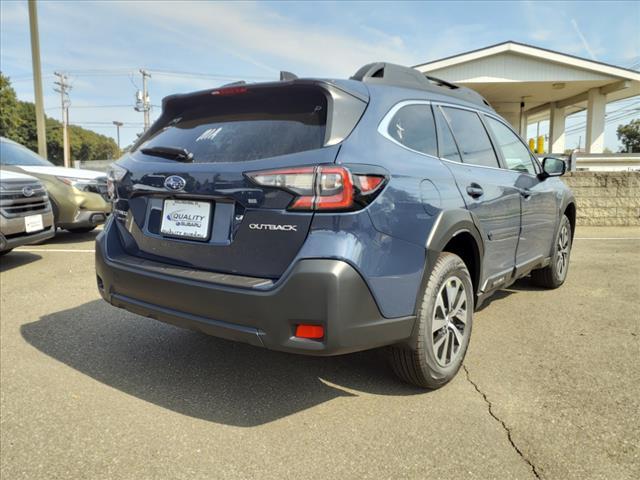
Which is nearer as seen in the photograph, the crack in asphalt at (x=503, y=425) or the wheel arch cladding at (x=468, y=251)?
the crack in asphalt at (x=503, y=425)

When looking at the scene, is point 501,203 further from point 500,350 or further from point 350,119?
point 350,119

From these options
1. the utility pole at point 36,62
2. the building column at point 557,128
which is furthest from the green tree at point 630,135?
the utility pole at point 36,62

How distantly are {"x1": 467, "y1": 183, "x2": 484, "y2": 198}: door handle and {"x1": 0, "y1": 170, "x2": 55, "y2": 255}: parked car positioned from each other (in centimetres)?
497

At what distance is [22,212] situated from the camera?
5.70 m

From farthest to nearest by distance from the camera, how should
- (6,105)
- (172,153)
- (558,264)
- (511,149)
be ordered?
(6,105), (558,264), (511,149), (172,153)

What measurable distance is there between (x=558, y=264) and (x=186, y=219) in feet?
13.1

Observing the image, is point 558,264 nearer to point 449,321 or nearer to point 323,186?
point 449,321

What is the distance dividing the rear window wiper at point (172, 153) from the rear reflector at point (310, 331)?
1107 mm

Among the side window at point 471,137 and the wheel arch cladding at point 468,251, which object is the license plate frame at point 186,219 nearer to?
the wheel arch cladding at point 468,251

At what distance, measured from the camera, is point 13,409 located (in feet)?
8.61

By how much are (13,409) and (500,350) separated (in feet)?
9.82

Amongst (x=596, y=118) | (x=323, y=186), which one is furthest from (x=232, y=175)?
(x=596, y=118)

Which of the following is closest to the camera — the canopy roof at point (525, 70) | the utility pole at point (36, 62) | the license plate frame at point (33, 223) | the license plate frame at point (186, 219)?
the license plate frame at point (186, 219)

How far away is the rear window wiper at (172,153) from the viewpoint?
8.75 feet
